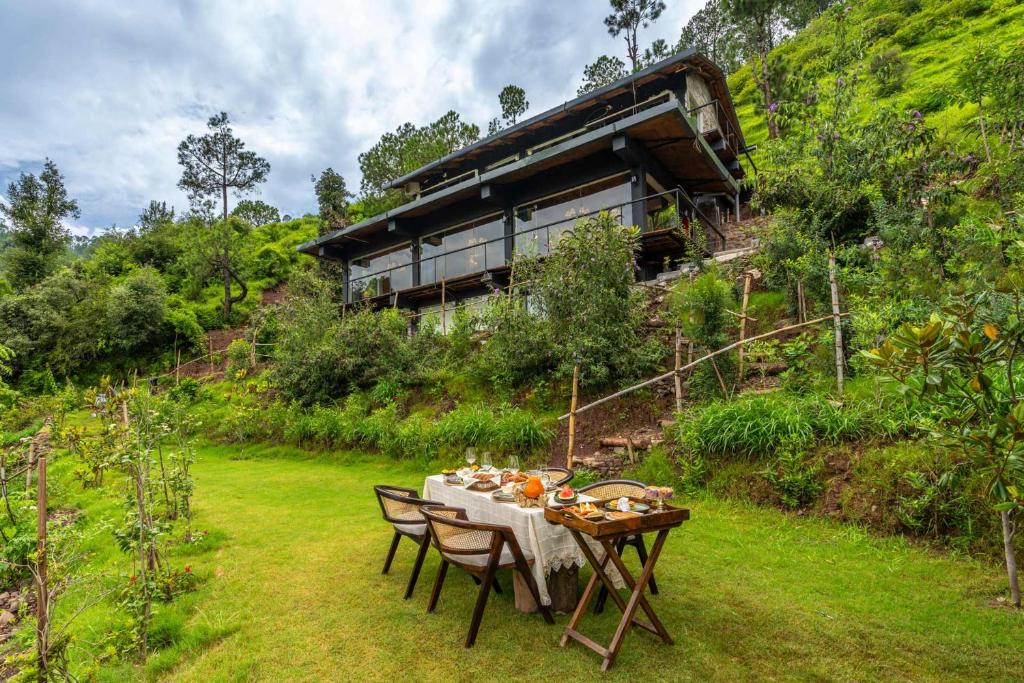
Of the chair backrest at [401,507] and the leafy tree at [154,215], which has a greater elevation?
the leafy tree at [154,215]

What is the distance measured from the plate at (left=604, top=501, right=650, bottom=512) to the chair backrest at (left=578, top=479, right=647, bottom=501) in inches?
38.1

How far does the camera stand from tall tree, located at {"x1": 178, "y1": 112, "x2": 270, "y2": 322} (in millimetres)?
27484

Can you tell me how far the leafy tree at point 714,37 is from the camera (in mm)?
37875

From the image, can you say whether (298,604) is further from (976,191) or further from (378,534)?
(976,191)

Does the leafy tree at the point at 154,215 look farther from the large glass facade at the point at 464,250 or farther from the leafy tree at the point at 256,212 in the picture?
the large glass facade at the point at 464,250

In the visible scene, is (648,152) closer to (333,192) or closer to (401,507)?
(401,507)

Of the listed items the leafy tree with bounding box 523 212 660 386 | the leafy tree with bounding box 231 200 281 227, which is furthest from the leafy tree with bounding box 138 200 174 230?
the leafy tree with bounding box 523 212 660 386

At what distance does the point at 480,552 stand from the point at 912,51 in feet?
111

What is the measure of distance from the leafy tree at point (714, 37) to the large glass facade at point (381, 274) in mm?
30170

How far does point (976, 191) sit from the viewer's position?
8672mm

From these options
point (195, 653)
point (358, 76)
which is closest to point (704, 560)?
point (195, 653)

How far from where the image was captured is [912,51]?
81.3 ft

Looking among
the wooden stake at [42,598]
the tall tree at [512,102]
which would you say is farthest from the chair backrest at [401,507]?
the tall tree at [512,102]

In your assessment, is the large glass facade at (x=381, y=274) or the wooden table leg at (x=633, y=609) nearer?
the wooden table leg at (x=633, y=609)
